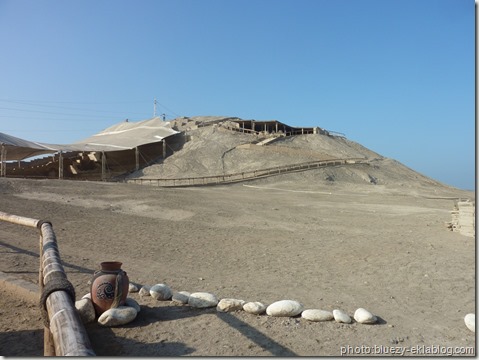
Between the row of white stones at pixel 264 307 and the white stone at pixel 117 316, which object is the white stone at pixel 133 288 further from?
the white stone at pixel 117 316

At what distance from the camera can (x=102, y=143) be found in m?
39.1

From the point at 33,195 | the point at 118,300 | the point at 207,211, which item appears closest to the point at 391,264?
the point at 118,300

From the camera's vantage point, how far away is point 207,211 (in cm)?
1573

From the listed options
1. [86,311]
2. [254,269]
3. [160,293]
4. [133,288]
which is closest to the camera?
[86,311]

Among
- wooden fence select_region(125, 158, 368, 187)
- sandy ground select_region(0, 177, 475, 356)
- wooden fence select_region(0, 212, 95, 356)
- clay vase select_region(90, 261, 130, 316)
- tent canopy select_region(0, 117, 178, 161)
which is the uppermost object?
tent canopy select_region(0, 117, 178, 161)

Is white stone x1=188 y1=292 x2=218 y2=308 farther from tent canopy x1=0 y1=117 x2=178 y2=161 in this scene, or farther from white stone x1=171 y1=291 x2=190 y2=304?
tent canopy x1=0 y1=117 x2=178 y2=161

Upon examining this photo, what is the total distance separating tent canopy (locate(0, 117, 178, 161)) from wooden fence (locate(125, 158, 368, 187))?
5152 millimetres

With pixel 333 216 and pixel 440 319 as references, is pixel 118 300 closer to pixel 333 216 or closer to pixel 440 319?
pixel 440 319

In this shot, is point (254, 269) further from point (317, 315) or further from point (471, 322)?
point (471, 322)

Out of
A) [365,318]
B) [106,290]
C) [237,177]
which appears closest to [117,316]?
[106,290]

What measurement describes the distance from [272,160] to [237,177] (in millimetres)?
5411

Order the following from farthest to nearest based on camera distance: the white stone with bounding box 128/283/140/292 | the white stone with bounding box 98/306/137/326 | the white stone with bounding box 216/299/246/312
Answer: the white stone with bounding box 128/283/140/292, the white stone with bounding box 216/299/246/312, the white stone with bounding box 98/306/137/326

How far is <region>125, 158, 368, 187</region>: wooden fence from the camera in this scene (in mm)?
30156

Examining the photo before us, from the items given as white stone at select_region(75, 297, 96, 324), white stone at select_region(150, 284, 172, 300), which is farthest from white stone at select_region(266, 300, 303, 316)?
white stone at select_region(75, 297, 96, 324)
